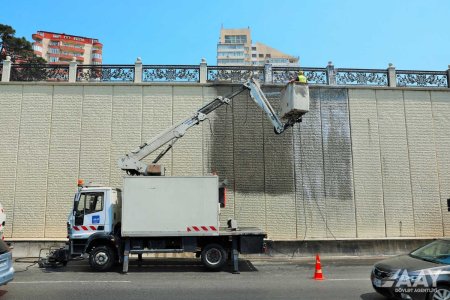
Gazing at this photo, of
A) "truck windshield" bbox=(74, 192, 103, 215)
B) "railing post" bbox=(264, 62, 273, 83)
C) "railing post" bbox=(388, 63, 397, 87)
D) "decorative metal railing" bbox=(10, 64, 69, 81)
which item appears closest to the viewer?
"truck windshield" bbox=(74, 192, 103, 215)

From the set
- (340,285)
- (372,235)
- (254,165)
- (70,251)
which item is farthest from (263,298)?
(372,235)

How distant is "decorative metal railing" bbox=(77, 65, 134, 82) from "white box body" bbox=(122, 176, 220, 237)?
25.6ft

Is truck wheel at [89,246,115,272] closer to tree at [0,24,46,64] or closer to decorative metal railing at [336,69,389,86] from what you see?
decorative metal railing at [336,69,389,86]

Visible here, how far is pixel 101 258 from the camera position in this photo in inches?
499

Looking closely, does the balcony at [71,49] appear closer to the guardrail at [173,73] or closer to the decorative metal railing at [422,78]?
the guardrail at [173,73]

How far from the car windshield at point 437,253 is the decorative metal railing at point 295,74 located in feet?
38.8

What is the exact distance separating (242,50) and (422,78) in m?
112

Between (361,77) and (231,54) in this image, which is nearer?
(361,77)

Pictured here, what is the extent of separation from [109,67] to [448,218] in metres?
17.8

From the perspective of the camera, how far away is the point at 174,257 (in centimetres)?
1620

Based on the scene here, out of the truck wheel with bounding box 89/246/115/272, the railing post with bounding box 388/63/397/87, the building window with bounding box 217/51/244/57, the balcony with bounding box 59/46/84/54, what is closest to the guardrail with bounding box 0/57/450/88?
the railing post with bounding box 388/63/397/87

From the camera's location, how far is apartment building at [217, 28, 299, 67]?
12681 cm

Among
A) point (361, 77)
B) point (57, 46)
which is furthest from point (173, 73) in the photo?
point (57, 46)

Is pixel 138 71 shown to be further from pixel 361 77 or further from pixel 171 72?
pixel 361 77
